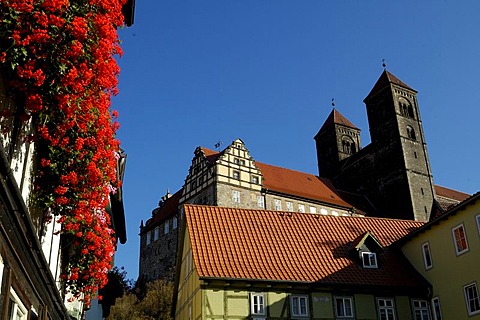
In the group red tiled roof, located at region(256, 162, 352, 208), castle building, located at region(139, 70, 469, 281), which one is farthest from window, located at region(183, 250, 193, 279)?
red tiled roof, located at region(256, 162, 352, 208)

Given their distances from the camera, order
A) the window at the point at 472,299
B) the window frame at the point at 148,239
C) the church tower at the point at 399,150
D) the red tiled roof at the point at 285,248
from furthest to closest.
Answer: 1. the window frame at the point at 148,239
2. the church tower at the point at 399,150
3. the red tiled roof at the point at 285,248
4. the window at the point at 472,299

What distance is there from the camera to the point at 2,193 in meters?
6.53

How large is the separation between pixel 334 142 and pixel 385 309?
61262mm

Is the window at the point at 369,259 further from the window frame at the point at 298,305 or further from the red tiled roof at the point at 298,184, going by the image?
the red tiled roof at the point at 298,184

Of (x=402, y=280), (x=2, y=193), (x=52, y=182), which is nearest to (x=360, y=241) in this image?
(x=402, y=280)

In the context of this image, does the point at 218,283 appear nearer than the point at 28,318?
No

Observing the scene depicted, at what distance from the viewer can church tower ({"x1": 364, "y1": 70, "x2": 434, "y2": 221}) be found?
67.3 meters

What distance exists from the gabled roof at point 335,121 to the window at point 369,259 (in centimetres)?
6106

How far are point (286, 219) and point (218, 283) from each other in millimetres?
6570

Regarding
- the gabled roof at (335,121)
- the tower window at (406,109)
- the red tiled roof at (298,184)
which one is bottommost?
the red tiled roof at (298,184)

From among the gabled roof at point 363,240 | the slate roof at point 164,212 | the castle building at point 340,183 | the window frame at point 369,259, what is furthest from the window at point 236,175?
the window frame at point 369,259

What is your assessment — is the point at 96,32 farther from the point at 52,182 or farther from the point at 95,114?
the point at 52,182

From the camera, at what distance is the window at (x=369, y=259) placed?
26062 mm

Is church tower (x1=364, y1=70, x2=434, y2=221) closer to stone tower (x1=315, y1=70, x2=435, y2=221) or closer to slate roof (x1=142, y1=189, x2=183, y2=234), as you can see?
stone tower (x1=315, y1=70, x2=435, y2=221)
